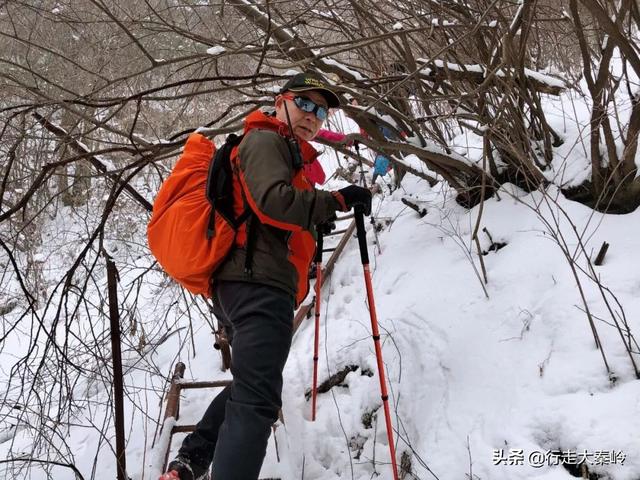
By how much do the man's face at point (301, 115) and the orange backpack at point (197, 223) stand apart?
30 cm

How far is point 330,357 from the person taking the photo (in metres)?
3.46

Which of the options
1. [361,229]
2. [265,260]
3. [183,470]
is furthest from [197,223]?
[183,470]

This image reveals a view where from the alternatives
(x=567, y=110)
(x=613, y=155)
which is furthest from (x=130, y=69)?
(x=613, y=155)

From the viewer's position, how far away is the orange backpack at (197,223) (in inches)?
78.2

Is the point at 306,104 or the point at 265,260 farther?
the point at 306,104

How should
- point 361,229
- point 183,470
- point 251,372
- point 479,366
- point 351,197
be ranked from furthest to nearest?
point 479,366 < point 361,229 < point 183,470 < point 351,197 < point 251,372

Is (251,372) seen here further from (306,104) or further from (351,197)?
(306,104)

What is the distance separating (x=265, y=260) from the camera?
2.03m

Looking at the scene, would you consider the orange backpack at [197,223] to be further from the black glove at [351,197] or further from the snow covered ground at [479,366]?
the snow covered ground at [479,366]

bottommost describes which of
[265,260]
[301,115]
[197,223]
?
[265,260]

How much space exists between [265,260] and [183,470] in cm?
116

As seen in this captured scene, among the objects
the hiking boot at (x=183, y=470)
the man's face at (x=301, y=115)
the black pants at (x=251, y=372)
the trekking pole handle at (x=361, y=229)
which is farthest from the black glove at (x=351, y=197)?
the hiking boot at (x=183, y=470)

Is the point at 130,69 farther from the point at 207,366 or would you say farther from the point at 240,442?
the point at 240,442

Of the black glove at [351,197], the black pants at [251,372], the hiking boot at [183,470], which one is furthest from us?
the hiking boot at [183,470]
